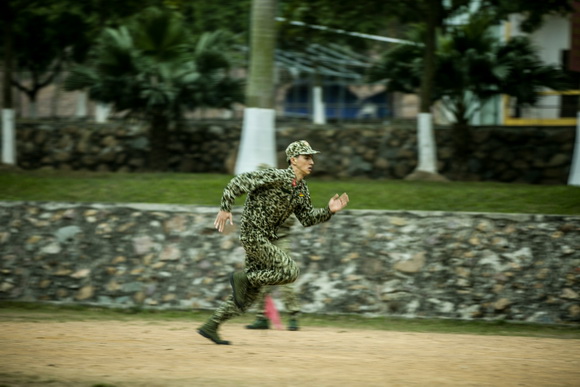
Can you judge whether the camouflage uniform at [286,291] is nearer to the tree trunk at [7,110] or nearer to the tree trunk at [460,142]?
the tree trunk at [460,142]

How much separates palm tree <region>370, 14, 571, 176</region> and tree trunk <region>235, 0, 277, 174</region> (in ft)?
16.3

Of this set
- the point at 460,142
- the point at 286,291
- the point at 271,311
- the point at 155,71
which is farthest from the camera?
the point at 460,142

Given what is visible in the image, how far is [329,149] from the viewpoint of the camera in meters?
19.2

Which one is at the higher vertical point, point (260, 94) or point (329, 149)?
point (260, 94)

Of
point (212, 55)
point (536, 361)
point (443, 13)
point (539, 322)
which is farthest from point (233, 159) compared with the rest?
point (536, 361)

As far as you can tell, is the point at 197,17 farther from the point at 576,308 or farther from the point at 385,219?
the point at 576,308

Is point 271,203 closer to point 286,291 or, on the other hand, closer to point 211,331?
point 211,331

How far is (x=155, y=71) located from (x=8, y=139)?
142 inches

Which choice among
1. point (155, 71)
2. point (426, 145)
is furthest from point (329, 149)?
point (155, 71)

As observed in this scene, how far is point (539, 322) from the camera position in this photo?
10.5 meters

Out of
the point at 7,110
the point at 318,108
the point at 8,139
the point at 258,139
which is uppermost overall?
the point at 318,108

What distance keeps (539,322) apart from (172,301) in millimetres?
4541

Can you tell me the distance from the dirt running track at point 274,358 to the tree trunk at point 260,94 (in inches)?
197

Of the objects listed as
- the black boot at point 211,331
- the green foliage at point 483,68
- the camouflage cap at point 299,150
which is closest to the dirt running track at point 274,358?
the black boot at point 211,331
